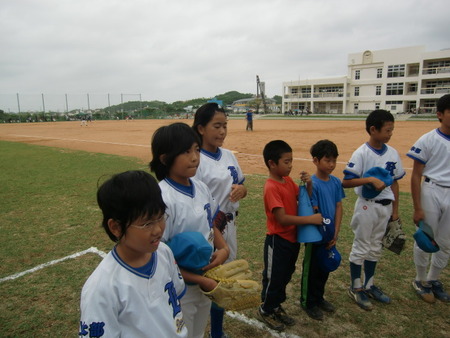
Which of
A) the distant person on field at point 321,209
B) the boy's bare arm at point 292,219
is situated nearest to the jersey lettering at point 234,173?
the boy's bare arm at point 292,219

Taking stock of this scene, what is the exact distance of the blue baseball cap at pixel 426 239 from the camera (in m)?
3.09

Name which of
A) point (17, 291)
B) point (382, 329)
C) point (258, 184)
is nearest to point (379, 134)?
point (382, 329)

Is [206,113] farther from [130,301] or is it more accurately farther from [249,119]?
[249,119]

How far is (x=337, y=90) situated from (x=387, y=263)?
63.6 metres

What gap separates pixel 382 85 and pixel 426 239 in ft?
203

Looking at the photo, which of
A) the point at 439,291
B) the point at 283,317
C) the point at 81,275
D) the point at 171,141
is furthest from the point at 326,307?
the point at 81,275

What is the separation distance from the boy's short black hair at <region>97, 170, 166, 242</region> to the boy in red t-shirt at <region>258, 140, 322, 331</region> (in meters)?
1.42

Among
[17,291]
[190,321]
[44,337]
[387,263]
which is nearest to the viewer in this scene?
[190,321]

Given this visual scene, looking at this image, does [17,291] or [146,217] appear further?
[17,291]

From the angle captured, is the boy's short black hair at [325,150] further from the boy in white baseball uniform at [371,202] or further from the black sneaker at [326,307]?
the black sneaker at [326,307]

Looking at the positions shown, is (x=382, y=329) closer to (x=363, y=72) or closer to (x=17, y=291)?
(x=17, y=291)

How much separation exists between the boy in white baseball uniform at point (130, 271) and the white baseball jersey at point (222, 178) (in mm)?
1083

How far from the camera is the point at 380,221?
314cm

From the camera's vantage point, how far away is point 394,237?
321 cm
